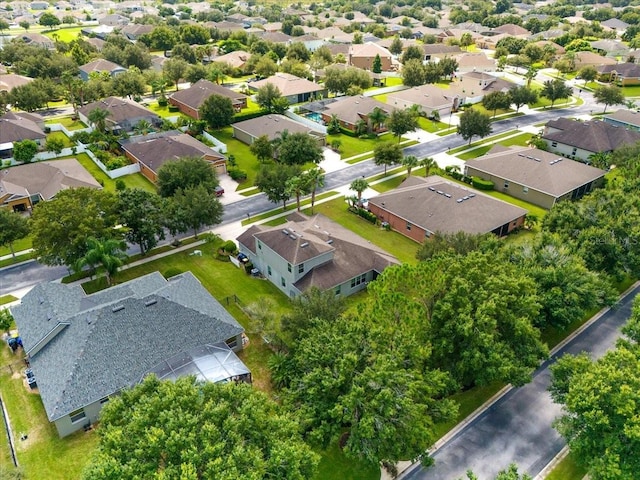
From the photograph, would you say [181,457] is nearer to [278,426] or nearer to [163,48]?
[278,426]

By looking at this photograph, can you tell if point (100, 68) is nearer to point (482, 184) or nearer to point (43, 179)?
point (43, 179)

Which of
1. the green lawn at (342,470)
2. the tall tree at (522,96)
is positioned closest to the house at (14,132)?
the green lawn at (342,470)

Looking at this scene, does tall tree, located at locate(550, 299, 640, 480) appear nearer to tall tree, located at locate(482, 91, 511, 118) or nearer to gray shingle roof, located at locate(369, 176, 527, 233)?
gray shingle roof, located at locate(369, 176, 527, 233)

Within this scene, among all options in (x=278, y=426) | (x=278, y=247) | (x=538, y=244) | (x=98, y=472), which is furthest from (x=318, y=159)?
(x=98, y=472)

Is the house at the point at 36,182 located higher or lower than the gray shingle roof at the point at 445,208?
lower

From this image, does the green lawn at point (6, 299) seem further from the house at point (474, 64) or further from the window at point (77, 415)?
the house at point (474, 64)

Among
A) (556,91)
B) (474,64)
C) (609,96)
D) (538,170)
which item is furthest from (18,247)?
(474,64)

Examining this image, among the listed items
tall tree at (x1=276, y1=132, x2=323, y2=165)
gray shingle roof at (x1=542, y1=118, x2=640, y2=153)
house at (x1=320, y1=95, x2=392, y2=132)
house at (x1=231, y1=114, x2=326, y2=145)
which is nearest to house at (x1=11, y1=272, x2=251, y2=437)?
tall tree at (x1=276, y1=132, x2=323, y2=165)
